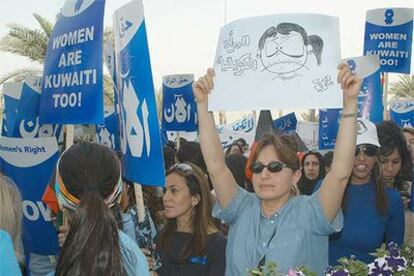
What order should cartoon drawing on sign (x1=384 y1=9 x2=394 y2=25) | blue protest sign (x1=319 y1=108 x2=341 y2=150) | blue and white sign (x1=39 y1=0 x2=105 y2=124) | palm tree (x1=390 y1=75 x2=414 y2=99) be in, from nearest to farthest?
blue and white sign (x1=39 y1=0 x2=105 y2=124)
blue protest sign (x1=319 y1=108 x2=341 y2=150)
cartoon drawing on sign (x1=384 y1=9 x2=394 y2=25)
palm tree (x1=390 y1=75 x2=414 y2=99)

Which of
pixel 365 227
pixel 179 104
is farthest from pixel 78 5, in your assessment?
pixel 179 104

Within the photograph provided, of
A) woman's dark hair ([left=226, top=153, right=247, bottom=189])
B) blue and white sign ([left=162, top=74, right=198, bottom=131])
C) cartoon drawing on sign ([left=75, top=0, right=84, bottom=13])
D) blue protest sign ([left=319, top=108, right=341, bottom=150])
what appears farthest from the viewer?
blue and white sign ([left=162, top=74, right=198, bottom=131])

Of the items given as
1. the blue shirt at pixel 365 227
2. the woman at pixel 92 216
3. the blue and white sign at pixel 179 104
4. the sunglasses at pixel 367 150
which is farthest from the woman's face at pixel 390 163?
the blue and white sign at pixel 179 104

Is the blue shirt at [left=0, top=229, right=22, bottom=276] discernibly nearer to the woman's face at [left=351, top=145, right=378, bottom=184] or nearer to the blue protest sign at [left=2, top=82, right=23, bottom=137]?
the woman's face at [left=351, top=145, right=378, bottom=184]

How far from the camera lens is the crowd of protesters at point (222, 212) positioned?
1845 millimetres

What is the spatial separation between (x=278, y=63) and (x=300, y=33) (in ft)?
0.54

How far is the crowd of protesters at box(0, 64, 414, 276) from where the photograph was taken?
1.84 metres

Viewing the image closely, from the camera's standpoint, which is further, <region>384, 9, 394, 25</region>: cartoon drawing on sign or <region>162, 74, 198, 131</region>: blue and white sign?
<region>162, 74, 198, 131</region>: blue and white sign

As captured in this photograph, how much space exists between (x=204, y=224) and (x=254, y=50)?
1.00m

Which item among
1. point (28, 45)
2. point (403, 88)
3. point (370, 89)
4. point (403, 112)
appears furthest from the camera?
point (403, 88)

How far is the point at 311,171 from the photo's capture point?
5.38m

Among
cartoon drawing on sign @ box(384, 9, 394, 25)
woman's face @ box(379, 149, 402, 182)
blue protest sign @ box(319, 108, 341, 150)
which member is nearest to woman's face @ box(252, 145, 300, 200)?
woman's face @ box(379, 149, 402, 182)

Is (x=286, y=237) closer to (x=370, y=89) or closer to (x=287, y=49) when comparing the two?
A: (x=287, y=49)

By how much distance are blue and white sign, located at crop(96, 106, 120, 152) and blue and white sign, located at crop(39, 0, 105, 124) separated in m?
1.70
